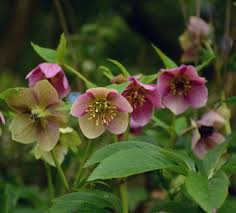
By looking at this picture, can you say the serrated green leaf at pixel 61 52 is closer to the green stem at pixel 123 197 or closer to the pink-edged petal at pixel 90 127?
the pink-edged petal at pixel 90 127

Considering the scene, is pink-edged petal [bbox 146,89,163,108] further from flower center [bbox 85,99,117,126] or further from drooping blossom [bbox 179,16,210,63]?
drooping blossom [bbox 179,16,210,63]

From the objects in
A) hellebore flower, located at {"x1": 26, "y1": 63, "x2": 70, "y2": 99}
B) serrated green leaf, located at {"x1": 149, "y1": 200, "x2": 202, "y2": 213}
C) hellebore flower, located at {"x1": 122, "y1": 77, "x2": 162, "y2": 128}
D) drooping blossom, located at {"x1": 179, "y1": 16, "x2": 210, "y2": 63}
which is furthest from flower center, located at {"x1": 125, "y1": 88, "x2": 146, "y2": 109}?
drooping blossom, located at {"x1": 179, "y1": 16, "x2": 210, "y2": 63}

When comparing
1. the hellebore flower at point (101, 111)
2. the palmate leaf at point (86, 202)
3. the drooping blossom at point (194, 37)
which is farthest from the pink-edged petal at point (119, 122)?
the drooping blossom at point (194, 37)

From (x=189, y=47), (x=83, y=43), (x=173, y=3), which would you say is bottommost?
(x=173, y=3)

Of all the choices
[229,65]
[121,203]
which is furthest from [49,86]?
[229,65]

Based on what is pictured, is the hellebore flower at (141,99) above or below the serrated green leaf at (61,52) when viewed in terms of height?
below

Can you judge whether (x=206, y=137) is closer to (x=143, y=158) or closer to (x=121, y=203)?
(x=121, y=203)

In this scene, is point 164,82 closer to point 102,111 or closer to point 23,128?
point 102,111
